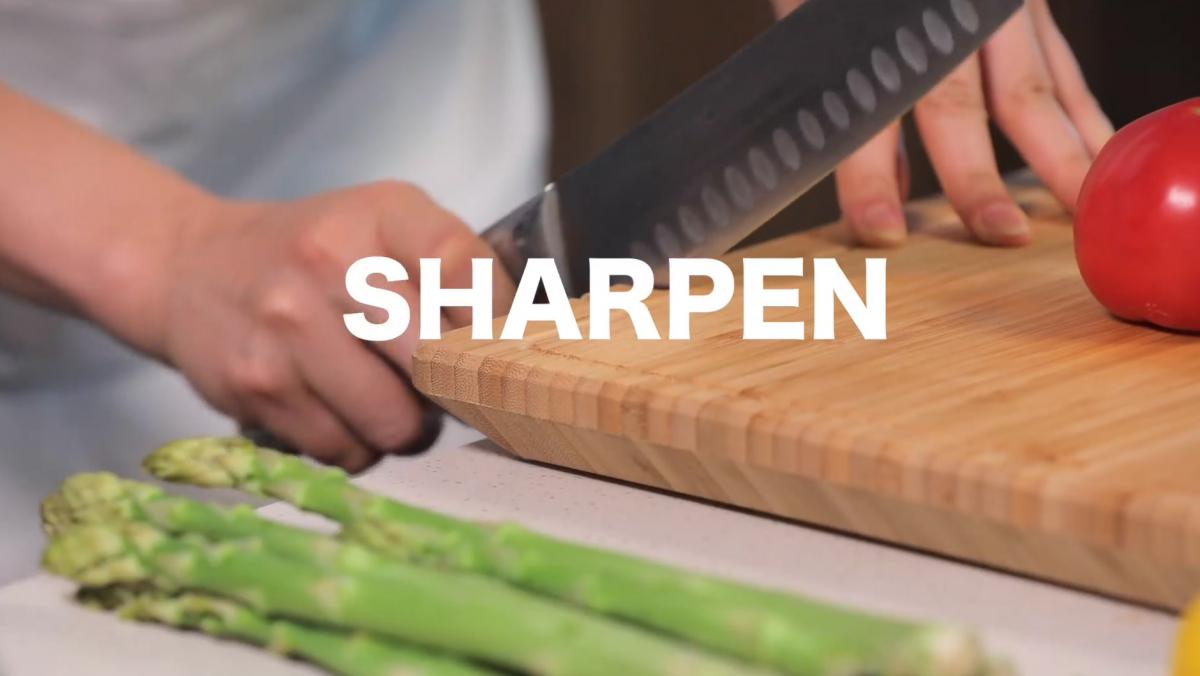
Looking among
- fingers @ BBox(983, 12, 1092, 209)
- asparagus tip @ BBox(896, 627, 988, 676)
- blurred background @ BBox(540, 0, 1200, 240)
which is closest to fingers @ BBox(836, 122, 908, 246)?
fingers @ BBox(983, 12, 1092, 209)

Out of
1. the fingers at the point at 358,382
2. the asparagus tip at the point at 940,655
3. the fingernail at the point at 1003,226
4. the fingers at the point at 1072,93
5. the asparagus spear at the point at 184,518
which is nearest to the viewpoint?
the asparagus tip at the point at 940,655

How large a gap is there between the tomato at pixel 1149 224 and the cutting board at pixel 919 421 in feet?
0.06

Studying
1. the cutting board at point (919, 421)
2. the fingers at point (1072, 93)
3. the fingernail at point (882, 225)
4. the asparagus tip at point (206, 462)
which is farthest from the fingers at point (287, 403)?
the fingers at point (1072, 93)

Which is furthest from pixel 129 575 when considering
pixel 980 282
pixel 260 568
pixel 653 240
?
pixel 980 282

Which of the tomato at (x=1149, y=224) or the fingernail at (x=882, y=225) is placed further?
the fingernail at (x=882, y=225)

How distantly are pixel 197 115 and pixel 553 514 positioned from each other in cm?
78

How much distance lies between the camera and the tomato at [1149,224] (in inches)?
32.2

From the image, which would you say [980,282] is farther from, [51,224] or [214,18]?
[214,18]

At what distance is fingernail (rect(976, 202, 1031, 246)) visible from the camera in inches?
41.6

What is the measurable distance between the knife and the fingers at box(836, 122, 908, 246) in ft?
0.53

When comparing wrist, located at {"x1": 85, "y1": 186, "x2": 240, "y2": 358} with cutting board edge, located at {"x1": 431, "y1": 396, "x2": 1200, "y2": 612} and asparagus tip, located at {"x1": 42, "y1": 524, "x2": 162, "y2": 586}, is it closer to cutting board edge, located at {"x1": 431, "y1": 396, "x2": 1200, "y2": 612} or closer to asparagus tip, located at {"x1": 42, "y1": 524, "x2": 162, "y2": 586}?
Answer: cutting board edge, located at {"x1": 431, "y1": 396, "x2": 1200, "y2": 612}

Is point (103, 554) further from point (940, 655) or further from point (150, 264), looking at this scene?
point (150, 264)

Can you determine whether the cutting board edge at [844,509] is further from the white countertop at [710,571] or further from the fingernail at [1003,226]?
the fingernail at [1003,226]

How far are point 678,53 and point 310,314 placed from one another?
1742 mm
